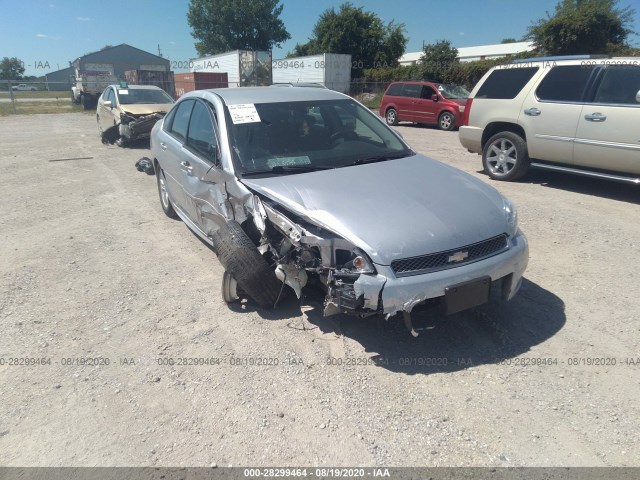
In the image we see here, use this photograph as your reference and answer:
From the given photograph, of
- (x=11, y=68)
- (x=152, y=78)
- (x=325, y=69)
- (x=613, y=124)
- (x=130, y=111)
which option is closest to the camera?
(x=613, y=124)

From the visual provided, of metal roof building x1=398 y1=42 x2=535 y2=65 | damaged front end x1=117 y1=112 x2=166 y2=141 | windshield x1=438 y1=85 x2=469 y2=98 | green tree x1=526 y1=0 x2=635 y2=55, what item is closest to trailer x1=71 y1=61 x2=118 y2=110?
damaged front end x1=117 y1=112 x2=166 y2=141

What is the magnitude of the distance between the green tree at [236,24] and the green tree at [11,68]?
42830 millimetres

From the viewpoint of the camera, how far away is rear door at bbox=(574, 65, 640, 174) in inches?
241

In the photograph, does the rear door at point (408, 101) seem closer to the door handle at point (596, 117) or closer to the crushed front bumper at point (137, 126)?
the crushed front bumper at point (137, 126)

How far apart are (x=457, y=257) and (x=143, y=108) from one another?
11.5 m

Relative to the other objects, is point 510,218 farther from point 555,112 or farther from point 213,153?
point 555,112

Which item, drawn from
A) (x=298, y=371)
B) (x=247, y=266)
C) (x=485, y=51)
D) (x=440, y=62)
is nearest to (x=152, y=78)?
(x=440, y=62)

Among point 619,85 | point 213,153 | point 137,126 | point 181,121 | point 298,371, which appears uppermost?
point 619,85

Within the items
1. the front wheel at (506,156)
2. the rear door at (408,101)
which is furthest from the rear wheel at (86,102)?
the front wheel at (506,156)

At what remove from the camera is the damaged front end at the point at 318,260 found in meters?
2.86

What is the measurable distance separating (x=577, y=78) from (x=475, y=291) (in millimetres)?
5469

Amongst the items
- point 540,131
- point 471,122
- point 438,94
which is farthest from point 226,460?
point 438,94

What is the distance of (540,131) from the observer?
716 centimetres

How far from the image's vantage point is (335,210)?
309 centimetres
